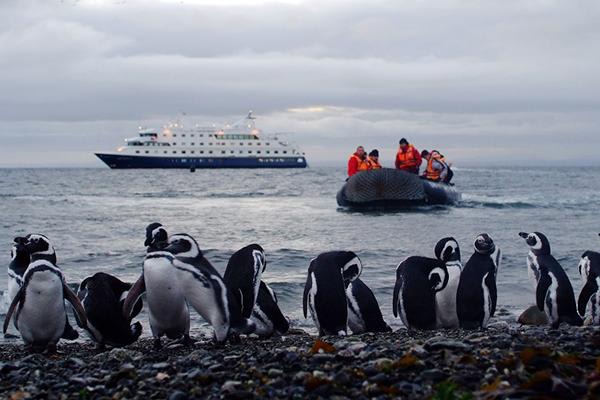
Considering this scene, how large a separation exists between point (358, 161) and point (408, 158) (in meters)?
1.67

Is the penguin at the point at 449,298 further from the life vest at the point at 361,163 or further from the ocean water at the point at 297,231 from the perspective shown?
the life vest at the point at 361,163

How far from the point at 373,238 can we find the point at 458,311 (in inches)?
401

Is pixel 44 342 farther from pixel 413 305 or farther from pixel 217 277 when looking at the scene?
pixel 413 305

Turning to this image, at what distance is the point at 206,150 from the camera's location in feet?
340

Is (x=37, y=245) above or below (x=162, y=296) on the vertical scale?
above

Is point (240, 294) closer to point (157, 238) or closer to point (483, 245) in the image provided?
point (157, 238)

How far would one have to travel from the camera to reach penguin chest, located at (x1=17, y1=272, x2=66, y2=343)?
23.5 ft

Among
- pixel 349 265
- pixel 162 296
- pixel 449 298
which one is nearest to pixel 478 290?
pixel 449 298

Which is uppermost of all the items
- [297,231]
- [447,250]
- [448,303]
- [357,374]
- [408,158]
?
[408,158]

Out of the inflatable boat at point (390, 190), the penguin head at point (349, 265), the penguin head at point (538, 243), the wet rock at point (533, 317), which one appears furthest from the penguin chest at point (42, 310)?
the inflatable boat at point (390, 190)

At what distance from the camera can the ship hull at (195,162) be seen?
98.4 meters

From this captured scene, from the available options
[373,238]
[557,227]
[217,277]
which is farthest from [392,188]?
[217,277]

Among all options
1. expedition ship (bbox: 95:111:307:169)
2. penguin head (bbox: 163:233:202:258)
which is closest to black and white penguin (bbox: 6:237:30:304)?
penguin head (bbox: 163:233:202:258)

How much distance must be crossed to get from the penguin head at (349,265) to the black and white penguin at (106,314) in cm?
195
